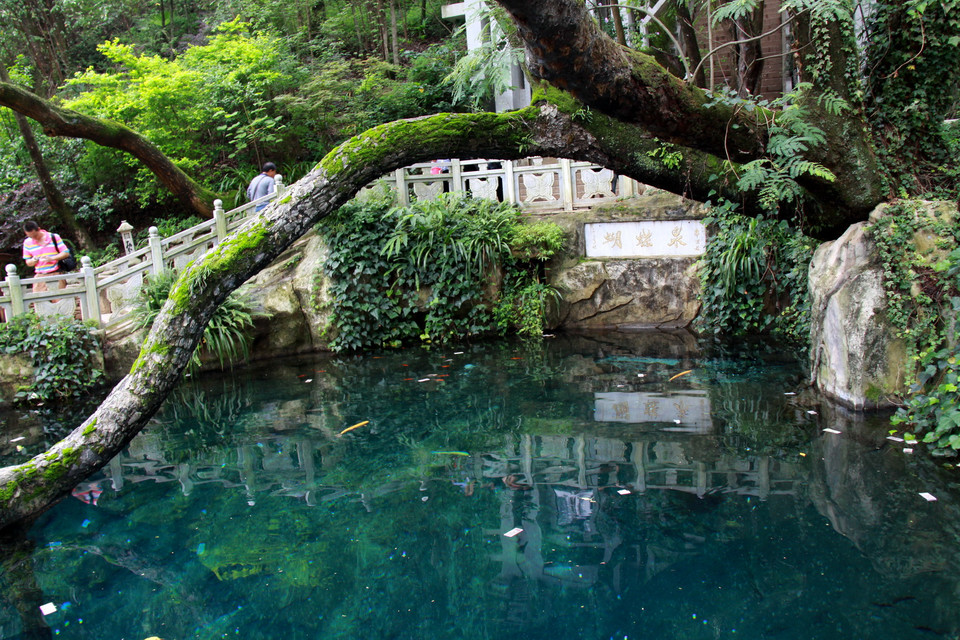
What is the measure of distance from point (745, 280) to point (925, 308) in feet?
13.0

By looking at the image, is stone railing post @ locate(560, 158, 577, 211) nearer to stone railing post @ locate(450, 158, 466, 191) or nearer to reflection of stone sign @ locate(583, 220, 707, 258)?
reflection of stone sign @ locate(583, 220, 707, 258)

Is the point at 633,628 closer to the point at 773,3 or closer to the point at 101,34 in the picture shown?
the point at 773,3

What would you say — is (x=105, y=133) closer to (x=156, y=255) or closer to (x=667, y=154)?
(x=156, y=255)

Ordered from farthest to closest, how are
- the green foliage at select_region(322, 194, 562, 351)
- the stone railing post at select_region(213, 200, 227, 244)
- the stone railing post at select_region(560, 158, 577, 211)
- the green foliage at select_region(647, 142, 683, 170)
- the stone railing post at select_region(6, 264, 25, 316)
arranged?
the stone railing post at select_region(560, 158, 577, 211), the stone railing post at select_region(213, 200, 227, 244), the green foliage at select_region(322, 194, 562, 351), the stone railing post at select_region(6, 264, 25, 316), the green foliage at select_region(647, 142, 683, 170)

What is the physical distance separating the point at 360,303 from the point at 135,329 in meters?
3.26

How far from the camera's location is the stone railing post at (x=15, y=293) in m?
9.45

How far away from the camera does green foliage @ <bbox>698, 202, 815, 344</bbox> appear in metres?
9.23

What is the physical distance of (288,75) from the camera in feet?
49.2

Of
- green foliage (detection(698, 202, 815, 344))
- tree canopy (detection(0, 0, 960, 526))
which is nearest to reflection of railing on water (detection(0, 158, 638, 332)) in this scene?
green foliage (detection(698, 202, 815, 344))

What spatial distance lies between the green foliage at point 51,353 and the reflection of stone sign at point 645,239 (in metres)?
7.67

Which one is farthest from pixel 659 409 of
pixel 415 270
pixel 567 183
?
pixel 567 183

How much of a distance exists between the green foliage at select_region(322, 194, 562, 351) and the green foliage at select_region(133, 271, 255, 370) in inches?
52.6

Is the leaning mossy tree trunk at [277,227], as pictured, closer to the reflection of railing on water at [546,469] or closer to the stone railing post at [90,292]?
the reflection of railing on water at [546,469]

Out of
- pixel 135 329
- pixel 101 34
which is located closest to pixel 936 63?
pixel 135 329
